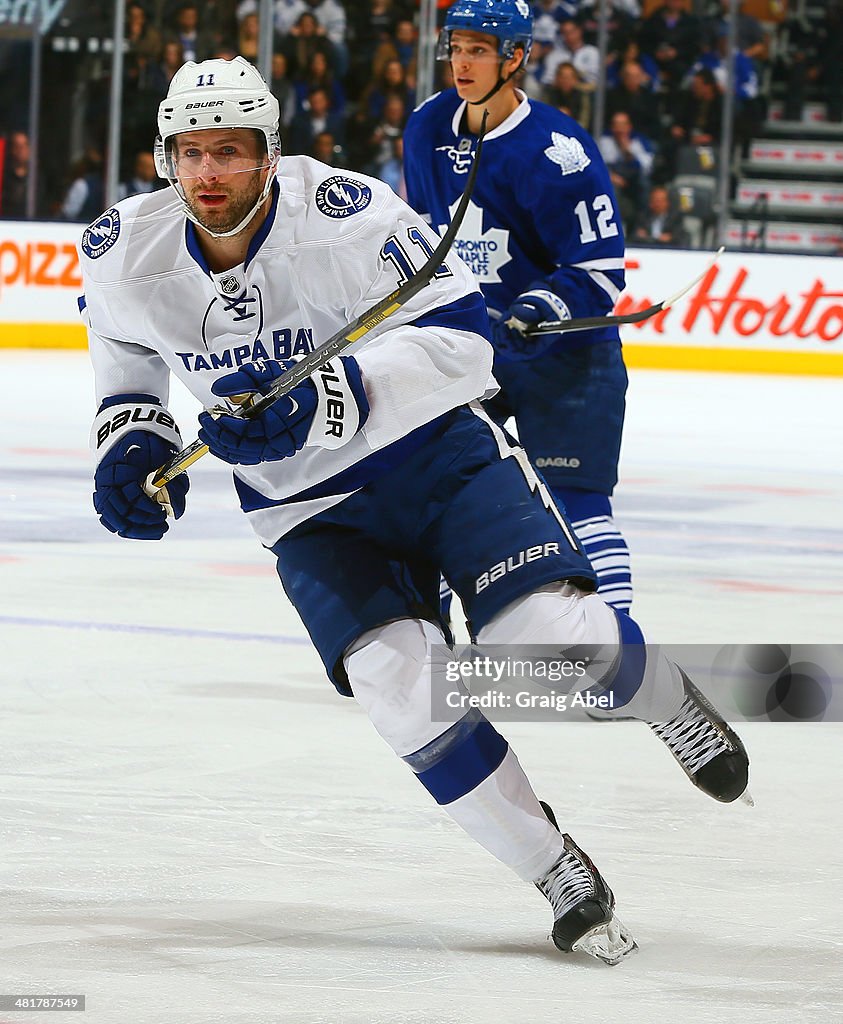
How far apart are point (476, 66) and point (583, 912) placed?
1.79m

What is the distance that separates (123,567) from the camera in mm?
4703

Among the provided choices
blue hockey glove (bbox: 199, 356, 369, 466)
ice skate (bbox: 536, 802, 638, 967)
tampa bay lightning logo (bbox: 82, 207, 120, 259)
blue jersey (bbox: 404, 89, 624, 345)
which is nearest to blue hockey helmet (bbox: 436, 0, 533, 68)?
blue jersey (bbox: 404, 89, 624, 345)

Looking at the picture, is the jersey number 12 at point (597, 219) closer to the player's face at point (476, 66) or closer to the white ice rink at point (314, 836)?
the player's face at point (476, 66)

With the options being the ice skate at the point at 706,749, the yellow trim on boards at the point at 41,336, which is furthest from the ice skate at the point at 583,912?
the yellow trim on boards at the point at 41,336

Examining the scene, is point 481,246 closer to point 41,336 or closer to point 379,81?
point 41,336

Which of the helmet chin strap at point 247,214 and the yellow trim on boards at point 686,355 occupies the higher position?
the helmet chin strap at point 247,214

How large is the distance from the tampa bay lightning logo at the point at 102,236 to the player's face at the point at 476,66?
123 cm

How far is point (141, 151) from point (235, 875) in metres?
9.10

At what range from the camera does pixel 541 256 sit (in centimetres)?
360

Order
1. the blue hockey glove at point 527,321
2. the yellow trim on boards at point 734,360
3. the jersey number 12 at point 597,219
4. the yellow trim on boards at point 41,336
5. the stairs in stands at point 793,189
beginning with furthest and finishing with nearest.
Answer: the stairs in stands at point 793,189
the yellow trim on boards at point 41,336
the yellow trim on boards at point 734,360
the jersey number 12 at point 597,219
the blue hockey glove at point 527,321

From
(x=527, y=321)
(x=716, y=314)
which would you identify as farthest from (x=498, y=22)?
(x=716, y=314)

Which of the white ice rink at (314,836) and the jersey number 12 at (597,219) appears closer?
the white ice rink at (314,836)

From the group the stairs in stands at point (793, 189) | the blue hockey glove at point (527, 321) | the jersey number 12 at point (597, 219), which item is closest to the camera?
the blue hockey glove at point (527, 321)

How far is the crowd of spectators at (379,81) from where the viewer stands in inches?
433
